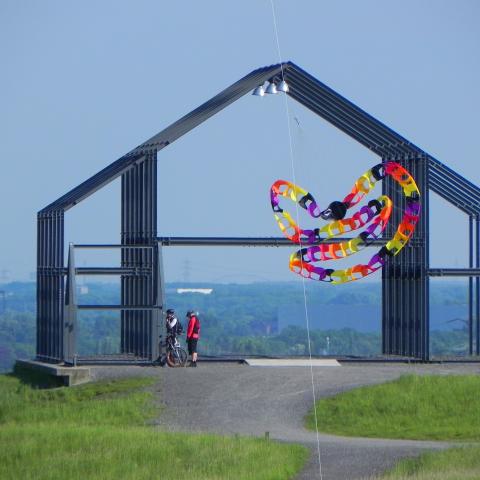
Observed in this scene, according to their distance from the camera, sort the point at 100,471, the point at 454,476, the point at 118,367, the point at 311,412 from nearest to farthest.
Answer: the point at 454,476
the point at 100,471
the point at 311,412
the point at 118,367

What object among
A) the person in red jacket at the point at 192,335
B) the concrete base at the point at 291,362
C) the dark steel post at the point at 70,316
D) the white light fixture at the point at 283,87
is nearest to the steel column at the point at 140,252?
the person in red jacket at the point at 192,335

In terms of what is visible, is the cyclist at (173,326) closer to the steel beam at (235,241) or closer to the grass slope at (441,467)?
the steel beam at (235,241)

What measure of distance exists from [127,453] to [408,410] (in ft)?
27.0

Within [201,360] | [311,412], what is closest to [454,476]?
[311,412]

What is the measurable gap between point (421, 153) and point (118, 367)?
10.0 meters

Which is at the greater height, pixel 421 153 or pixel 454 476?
pixel 421 153

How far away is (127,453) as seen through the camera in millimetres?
30641

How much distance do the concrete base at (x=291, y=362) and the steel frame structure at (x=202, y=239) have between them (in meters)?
2.14

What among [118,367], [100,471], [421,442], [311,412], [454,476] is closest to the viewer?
[454,476]

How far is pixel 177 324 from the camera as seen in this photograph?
139 ft

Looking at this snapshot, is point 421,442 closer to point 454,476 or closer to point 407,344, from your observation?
point 454,476

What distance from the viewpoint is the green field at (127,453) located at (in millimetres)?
29562

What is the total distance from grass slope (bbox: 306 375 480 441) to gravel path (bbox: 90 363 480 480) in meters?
0.71

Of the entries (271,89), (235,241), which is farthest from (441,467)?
(235,241)
